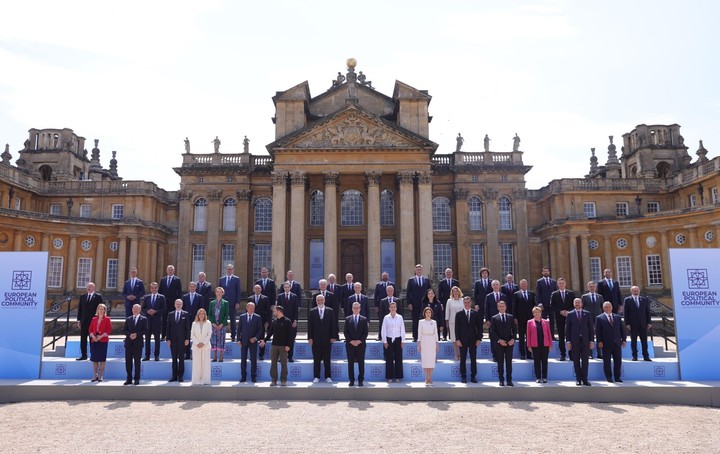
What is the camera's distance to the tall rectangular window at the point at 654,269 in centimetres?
3328

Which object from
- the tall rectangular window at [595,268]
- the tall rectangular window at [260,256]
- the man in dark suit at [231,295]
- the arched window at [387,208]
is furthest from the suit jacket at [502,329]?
the tall rectangular window at [595,268]

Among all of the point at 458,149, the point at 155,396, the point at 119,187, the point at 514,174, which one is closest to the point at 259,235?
the point at 119,187

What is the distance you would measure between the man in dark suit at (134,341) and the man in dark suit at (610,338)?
32.6 ft

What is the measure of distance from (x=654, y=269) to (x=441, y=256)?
14072mm

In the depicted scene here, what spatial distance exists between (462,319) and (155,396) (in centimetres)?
670

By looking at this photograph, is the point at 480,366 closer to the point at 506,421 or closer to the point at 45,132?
the point at 506,421

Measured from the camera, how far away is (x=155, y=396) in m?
10.6

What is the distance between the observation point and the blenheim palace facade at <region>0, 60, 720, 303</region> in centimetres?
2898

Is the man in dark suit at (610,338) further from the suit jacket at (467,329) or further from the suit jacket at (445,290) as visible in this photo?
the suit jacket at (445,290)

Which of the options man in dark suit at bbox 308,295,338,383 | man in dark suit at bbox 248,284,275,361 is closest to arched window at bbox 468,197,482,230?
man in dark suit at bbox 248,284,275,361

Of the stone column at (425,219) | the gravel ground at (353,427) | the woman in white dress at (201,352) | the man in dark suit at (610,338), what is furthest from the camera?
the stone column at (425,219)

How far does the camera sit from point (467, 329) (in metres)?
11.0

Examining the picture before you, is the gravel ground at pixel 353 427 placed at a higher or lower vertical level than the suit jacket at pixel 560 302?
lower

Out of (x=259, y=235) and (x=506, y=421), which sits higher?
(x=259, y=235)
